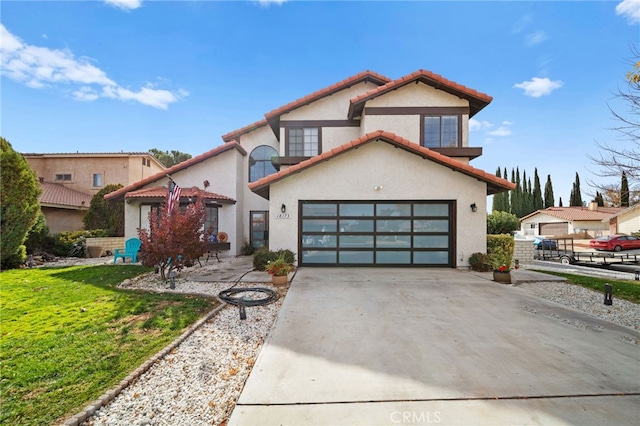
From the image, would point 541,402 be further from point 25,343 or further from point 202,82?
point 202,82

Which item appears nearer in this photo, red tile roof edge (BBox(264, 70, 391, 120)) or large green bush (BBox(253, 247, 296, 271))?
large green bush (BBox(253, 247, 296, 271))

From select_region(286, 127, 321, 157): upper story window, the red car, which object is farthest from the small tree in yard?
the red car

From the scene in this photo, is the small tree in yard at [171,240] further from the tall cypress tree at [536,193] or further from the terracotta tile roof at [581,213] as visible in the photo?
the tall cypress tree at [536,193]

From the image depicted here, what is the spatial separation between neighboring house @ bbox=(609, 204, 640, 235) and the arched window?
1549 inches

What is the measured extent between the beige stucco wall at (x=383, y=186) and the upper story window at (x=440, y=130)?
9.11 feet

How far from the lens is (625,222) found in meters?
31.0

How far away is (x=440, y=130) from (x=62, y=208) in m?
24.8

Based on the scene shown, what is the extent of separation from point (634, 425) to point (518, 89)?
1694 centimetres

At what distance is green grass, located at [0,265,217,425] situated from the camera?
306 cm

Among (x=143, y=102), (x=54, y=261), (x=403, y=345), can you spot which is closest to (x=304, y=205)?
(x=403, y=345)

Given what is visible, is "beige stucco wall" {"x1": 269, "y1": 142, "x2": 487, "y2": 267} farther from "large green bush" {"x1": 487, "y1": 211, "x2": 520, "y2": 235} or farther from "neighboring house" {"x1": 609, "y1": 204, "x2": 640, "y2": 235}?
"neighboring house" {"x1": 609, "y1": 204, "x2": 640, "y2": 235}

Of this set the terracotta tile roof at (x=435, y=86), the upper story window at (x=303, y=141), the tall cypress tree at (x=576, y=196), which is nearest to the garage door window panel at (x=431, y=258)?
the upper story window at (x=303, y=141)

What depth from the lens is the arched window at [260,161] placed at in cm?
1642

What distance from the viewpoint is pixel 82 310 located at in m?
5.90
